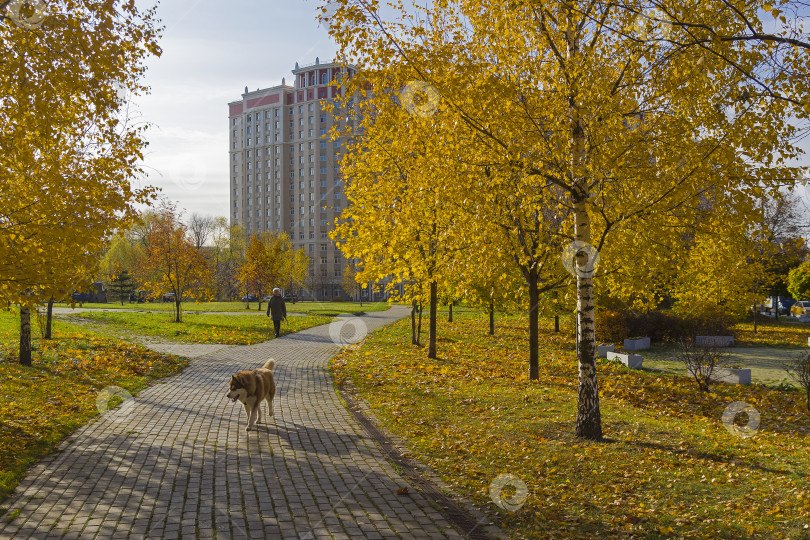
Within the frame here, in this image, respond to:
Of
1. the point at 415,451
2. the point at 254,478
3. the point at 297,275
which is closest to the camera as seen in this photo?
the point at 254,478

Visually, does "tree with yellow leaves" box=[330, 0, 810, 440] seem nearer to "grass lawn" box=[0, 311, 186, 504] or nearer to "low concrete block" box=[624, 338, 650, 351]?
"grass lawn" box=[0, 311, 186, 504]

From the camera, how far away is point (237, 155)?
115812mm

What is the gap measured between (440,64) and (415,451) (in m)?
5.18

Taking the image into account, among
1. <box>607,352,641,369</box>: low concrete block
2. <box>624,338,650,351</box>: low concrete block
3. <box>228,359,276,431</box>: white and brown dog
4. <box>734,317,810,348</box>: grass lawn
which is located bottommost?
<box>734,317,810,348</box>: grass lawn

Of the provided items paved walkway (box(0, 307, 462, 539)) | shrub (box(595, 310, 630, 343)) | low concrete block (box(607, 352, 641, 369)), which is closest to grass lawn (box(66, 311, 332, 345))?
paved walkway (box(0, 307, 462, 539))

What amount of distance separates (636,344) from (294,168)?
9563 centimetres

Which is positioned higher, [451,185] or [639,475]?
[451,185]

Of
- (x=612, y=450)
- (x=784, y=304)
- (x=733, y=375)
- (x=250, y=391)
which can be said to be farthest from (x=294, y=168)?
(x=612, y=450)

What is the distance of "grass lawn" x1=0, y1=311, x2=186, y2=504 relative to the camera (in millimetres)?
6789

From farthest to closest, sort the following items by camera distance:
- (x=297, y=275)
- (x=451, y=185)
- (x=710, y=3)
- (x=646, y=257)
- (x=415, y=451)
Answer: (x=297, y=275), (x=646, y=257), (x=451, y=185), (x=415, y=451), (x=710, y=3)

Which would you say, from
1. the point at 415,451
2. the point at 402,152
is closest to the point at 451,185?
the point at 402,152

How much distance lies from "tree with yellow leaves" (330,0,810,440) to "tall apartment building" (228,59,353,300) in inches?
3616

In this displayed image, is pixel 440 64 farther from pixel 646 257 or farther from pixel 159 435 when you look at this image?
pixel 159 435

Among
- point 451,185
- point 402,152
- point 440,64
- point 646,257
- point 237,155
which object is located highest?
point 237,155
